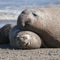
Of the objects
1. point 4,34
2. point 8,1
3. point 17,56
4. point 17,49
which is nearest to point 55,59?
point 17,56

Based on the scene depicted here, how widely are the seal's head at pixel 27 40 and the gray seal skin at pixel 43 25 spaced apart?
0.13 metres

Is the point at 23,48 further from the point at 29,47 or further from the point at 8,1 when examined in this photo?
the point at 8,1

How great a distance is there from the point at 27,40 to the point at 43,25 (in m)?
0.58

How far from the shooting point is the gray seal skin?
28.7ft

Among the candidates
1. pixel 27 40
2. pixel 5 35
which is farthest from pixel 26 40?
pixel 5 35

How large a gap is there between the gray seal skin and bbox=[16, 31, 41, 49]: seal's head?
128 millimetres

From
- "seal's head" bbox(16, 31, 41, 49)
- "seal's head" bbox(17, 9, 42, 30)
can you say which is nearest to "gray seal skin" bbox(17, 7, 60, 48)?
"seal's head" bbox(17, 9, 42, 30)

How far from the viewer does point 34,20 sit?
8.80m

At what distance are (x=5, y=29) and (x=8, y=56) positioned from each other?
2500 millimetres

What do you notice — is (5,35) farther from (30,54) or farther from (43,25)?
(30,54)

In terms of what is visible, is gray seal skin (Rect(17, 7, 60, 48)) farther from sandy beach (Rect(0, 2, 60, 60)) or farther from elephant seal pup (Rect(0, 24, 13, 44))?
elephant seal pup (Rect(0, 24, 13, 44))

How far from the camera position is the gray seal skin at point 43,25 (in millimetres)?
8750

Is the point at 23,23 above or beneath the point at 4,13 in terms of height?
above

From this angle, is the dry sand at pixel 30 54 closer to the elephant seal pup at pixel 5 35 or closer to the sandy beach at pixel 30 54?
the sandy beach at pixel 30 54
